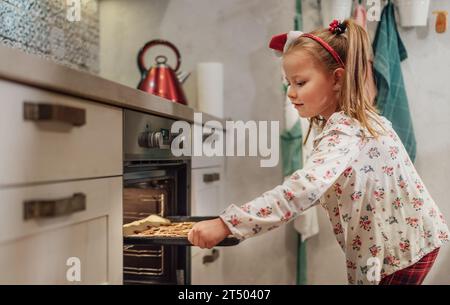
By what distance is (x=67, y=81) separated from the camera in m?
0.70

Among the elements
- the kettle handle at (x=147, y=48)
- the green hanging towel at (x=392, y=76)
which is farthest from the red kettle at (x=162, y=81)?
the green hanging towel at (x=392, y=76)

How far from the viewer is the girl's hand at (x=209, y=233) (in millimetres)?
812

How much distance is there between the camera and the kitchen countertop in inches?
23.7

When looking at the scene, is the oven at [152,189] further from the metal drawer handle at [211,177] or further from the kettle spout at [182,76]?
the kettle spout at [182,76]

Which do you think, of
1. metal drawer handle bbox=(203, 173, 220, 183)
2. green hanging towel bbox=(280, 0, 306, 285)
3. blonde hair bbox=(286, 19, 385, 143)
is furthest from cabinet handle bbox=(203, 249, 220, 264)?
blonde hair bbox=(286, 19, 385, 143)

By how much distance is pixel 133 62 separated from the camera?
1618mm

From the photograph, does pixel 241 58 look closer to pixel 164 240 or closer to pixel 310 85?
pixel 310 85

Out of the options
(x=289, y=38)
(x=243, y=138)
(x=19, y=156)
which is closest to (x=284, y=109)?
(x=243, y=138)

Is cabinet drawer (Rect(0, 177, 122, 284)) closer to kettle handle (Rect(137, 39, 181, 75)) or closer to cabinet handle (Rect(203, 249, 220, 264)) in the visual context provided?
cabinet handle (Rect(203, 249, 220, 264))

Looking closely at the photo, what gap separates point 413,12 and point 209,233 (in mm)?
558

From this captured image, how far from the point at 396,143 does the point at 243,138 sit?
0.34 m

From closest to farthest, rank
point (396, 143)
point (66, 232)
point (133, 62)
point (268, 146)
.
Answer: point (66, 232) < point (396, 143) < point (268, 146) < point (133, 62)

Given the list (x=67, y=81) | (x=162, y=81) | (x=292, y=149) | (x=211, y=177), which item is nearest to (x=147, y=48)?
(x=162, y=81)
